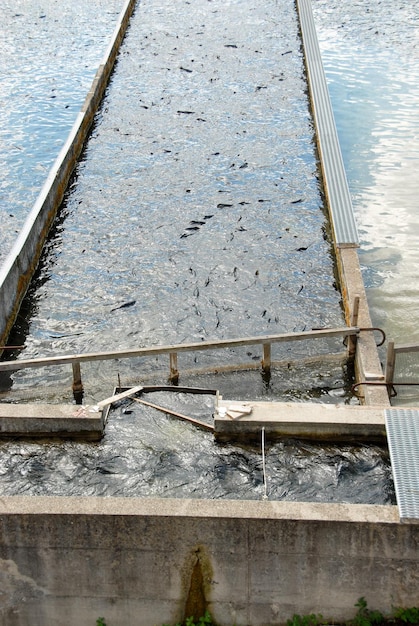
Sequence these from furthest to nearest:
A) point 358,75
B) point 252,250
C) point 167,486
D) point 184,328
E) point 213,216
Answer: point 358,75 → point 213,216 → point 252,250 → point 184,328 → point 167,486

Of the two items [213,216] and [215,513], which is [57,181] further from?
[215,513]

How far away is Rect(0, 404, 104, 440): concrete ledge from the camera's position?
7.42m

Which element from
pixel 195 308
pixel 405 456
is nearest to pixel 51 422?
pixel 405 456

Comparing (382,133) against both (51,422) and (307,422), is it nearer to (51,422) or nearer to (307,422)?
(307,422)

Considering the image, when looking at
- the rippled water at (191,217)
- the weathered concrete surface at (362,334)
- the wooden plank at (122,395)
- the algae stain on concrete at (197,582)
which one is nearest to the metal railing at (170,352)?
the weathered concrete surface at (362,334)

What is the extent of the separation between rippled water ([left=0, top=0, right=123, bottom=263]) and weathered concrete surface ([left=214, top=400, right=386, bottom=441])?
5634 millimetres

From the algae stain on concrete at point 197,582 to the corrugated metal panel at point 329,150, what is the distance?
6379 millimetres

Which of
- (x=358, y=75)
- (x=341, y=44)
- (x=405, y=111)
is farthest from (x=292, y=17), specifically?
(x=405, y=111)

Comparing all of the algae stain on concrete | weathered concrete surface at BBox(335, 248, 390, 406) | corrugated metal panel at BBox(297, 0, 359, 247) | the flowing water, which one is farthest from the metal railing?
the algae stain on concrete

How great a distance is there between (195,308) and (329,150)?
17.7ft

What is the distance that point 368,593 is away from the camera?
5797mm

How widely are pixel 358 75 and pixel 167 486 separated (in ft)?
48.0

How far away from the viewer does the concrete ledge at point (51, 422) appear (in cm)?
742

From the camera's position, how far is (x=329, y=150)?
14305mm
